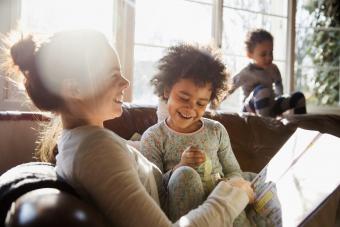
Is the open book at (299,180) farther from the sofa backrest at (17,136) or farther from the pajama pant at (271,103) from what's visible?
the pajama pant at (271,103)

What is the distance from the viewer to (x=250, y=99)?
8.87ft

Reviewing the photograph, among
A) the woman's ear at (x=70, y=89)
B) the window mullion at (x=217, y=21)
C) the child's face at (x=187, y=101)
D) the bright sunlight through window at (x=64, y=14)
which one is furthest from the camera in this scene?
the window mullion at (x=217, y=21)

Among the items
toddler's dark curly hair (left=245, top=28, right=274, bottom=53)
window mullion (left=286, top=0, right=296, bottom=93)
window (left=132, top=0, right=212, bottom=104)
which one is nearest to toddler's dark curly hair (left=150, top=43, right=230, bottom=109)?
window (left=132, top=0, right=212, bottom=104)

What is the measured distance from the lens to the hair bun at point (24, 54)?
840mm

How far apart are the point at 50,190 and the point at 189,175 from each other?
349mm

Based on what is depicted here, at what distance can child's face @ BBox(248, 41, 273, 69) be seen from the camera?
279cm

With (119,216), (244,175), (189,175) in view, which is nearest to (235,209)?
(189,175)

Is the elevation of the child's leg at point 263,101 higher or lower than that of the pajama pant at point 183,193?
higher

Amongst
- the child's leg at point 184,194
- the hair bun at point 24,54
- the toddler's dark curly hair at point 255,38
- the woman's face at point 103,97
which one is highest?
the toddler's dark curly hair at point 255,38

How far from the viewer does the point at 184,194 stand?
3.09ft

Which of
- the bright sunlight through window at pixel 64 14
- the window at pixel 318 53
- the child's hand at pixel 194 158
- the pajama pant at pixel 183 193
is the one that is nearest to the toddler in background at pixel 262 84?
the window at pixel 318 53

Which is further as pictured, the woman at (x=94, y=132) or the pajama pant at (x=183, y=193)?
the pajama pant at (x=183, y=193)

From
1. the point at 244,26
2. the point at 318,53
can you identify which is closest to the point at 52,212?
the point at 244,26

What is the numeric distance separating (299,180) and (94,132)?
54 cm
